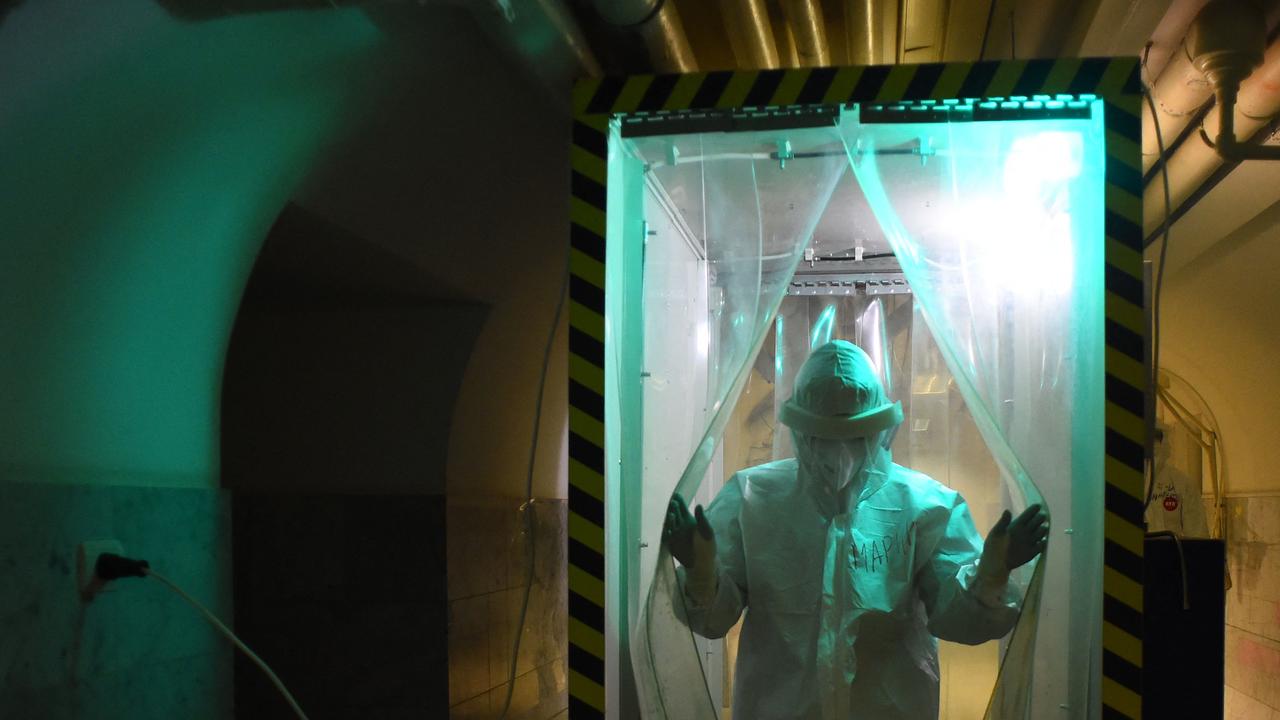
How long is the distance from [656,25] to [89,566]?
77.8 inches

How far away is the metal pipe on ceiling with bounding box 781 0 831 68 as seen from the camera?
10.7ft

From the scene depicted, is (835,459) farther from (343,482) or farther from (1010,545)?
(343,482)

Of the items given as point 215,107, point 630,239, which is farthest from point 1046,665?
point 215,107

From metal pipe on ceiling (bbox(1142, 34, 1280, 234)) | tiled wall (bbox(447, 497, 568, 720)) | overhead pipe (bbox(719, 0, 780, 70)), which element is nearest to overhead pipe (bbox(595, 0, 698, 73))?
overhead pipe (bbox(719, 0, 780, 70))

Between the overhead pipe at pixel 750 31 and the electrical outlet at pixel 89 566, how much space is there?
219cm

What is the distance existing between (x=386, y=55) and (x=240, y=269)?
2.47 feet

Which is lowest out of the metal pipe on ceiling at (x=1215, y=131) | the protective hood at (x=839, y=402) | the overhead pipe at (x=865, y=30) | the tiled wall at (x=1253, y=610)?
the tiled wall at (x=1253, y=610)

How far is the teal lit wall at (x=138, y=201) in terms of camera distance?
2.10 metres

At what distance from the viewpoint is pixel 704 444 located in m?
2.76

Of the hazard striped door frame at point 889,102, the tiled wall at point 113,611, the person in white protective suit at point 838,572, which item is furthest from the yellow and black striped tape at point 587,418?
the tiled wall at point 113,611

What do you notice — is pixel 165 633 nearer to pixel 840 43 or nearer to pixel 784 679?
pixel 784 679

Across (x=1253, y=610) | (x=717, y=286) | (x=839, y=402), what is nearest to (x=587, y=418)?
(x=717, y=286)

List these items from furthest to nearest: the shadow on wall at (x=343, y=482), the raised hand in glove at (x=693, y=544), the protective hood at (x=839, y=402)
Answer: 1. the shadow on wall at (x=343, y=482)
2. the protective hood at (x=839, y=402)
3. the raised hand in glove at (x=693, y=544)

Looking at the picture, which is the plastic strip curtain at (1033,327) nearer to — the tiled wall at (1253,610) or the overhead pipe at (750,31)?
the overhead pipe at (750,31)
